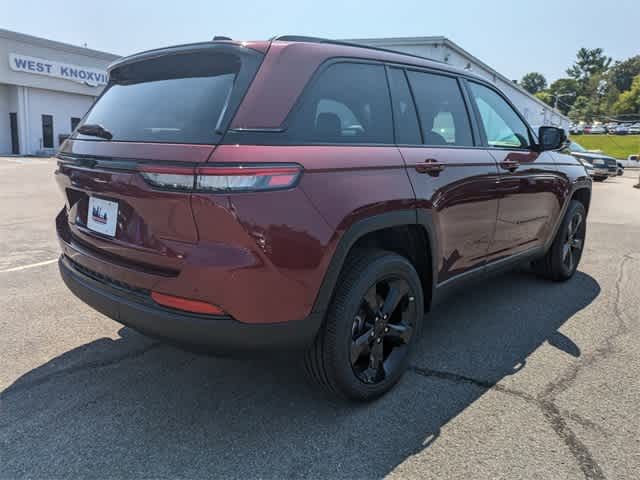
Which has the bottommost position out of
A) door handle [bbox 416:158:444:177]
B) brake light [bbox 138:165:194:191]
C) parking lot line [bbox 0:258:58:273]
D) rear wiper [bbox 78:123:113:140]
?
parking lot line [bbox 0:258:58:273]

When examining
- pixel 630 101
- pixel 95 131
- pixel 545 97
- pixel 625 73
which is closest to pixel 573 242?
pixel 95 131

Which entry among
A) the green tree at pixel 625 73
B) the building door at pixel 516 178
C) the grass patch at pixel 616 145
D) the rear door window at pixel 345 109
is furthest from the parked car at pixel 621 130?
the rear door window at pixel 345 109

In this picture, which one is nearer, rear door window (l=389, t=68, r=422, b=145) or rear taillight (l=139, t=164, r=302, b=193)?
rear taillight (l=139, t=164, r=302, b=193)

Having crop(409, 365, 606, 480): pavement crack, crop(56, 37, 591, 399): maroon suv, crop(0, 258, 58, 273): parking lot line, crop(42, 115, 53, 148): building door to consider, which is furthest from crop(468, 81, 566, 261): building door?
crop(42, 115, 53, 148): building door

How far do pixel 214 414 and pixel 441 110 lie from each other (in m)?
2.26

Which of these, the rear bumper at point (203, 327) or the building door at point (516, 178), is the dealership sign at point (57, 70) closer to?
the building door at point (516, 178)

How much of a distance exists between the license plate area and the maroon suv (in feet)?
0.05

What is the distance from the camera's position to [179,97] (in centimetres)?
247

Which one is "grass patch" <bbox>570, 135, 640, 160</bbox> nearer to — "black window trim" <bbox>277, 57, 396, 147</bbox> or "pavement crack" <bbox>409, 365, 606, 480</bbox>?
"pavement crack" <bbox>409, 365, 606, 480</bbox>

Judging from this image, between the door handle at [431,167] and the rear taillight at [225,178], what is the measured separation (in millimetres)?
964

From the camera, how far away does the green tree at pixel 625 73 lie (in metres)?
116

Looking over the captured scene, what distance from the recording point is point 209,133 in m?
2.19

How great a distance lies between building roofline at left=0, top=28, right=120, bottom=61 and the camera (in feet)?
83.3

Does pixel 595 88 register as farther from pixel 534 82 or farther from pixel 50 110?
pixel 50 110
